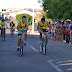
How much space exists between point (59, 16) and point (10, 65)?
25.2m

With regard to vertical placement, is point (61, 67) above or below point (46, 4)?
below

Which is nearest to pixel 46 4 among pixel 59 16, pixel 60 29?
pixel 59 16

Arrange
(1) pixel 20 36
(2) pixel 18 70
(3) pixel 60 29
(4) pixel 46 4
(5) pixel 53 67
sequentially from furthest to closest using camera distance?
(4) pixel 46 4
(3) pixel 60 29
(1) pixel 20 36
(5) pixel 53 67
(2) pixel 18 70

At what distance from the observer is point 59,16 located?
3491 cm

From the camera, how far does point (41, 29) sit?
559 inches

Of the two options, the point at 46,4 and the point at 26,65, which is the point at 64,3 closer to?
the point at 46,4

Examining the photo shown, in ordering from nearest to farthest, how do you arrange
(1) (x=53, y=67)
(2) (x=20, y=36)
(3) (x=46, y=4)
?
(1) (x=53, y=67) → (2) (x=20, y=36) → (3) (x=46, y=4)

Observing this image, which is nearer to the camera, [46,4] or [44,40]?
[44,40]

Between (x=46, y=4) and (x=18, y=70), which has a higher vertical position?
(x=46, y=4)

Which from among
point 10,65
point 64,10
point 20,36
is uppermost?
point 64,10

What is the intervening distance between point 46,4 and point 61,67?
29831 millimetres

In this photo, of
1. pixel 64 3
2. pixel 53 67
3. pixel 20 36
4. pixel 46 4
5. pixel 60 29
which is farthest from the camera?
pixel 46 4

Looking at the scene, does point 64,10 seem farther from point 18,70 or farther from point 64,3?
point 18,70

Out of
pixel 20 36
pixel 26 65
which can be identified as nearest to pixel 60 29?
pixel 20 36
